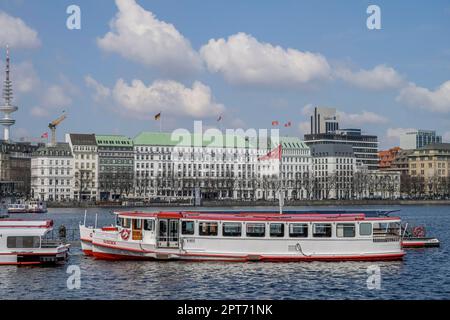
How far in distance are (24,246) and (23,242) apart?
0.75ft

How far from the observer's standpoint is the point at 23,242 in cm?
4594

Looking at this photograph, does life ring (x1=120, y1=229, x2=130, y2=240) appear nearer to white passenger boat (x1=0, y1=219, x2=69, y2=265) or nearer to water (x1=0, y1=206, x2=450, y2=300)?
water (x1=0, y1=206, x2=450, y2=300)

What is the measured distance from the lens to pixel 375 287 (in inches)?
1544

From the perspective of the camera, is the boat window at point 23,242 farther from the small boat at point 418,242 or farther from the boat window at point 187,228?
the small boat at point 418,242

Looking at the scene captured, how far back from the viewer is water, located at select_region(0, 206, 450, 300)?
37062mm

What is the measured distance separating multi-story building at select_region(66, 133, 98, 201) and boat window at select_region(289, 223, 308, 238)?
5581 inches

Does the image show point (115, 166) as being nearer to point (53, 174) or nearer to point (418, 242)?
point (53, 174)

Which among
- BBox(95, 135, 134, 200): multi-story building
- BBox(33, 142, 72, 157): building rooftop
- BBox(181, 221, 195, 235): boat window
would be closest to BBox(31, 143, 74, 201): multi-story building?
BBox(33, 142, 72, 157): building rooftop

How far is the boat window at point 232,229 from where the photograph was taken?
155 ft

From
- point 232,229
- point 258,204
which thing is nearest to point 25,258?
point 232,229

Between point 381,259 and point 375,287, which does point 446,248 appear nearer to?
point 381,259

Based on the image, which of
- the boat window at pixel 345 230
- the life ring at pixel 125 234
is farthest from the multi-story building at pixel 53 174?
the boat window at pixel 345 230

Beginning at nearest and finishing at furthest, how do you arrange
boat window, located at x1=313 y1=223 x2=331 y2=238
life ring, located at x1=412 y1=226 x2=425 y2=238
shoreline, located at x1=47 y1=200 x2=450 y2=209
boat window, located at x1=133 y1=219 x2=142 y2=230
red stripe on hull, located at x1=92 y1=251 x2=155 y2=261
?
boat window, located at x1=313 y1=223 x2=331 y2=238 → boat window, located at x1=133 y1=219 x2=142 y2=230 → red stripe on hull, located at x1=92 y1=251 x2=155 y2=261 → life ring, located at x1=412 y1=226 x2=425 y2=238 → shoreline, located at x1=47 y1=200 x2=450 y2=209

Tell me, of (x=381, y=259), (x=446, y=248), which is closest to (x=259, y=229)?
(x=381, y=259)
